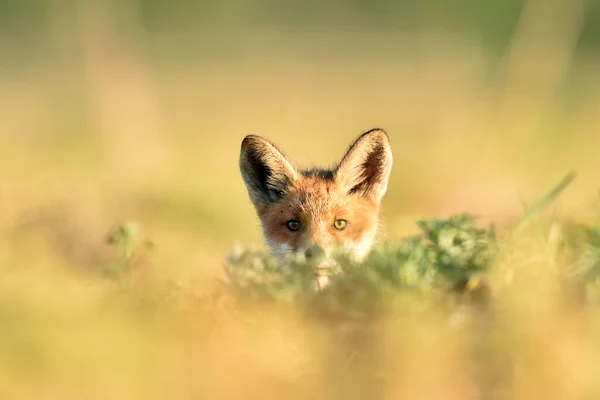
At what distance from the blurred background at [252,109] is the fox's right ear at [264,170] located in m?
0.68

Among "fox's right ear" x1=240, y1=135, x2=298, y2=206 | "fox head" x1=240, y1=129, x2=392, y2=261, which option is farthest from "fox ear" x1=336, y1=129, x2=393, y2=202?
"fox's right ear" x1=240, y1=135, x2=298, y2=206

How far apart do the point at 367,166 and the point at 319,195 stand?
47 centimetres

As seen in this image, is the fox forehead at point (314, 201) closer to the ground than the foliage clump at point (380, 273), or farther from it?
farther from it

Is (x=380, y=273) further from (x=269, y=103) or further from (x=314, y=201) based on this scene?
(x=269, y=103)

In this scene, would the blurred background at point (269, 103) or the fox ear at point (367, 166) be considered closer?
the fox ear at point (367, 166)

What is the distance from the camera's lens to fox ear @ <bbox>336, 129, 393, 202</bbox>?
5.76 m

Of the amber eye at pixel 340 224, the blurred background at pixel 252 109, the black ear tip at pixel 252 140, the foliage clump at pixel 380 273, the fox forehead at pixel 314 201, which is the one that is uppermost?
the blurred background at pixel 252 109

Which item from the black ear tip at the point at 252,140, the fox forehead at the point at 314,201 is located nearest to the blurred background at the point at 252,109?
the fox forehead at the point at 314,201

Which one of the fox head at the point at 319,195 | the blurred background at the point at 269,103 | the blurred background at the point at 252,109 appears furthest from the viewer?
the blurred background at the point at 269,103

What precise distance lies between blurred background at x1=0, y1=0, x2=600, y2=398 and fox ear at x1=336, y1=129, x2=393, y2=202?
0.39 meters

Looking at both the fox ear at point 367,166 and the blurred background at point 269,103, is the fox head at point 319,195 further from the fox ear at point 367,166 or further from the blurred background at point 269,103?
the blurred background at point 269,103

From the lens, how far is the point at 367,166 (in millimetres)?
5961

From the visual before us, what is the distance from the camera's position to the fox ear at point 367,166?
576 cm

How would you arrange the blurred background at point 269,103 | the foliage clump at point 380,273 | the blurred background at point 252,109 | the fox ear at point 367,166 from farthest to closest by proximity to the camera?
1. the blurred background at point 269,103
2. the blurred background at point 252,109
3. the fox ear at point 367,166
4. the foliage clump at point 380,273
